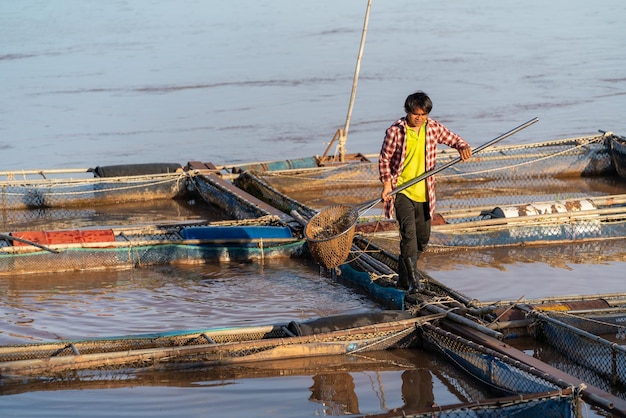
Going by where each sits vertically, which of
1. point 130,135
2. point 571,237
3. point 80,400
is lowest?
point 80,400

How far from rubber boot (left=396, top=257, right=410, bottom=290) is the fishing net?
14.3 inches

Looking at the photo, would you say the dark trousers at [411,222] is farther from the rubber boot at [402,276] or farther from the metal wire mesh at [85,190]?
the metal wire mesh at [85,190]

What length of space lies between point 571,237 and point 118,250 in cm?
384

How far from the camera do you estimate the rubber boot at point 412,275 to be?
21.4 ft

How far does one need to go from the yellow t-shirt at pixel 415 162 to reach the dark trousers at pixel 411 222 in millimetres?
55

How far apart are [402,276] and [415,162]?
0.80m

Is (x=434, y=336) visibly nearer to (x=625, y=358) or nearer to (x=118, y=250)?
(x=625, y=358)

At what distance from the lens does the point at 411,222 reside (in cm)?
643

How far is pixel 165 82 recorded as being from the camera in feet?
60.8

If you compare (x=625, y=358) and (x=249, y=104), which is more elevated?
(x=249, y=104)

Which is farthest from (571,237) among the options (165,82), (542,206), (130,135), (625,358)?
(165,82)

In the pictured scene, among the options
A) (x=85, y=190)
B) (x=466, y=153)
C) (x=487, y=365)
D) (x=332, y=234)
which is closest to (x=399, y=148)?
(x=466, y=153)

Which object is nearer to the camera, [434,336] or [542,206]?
[434,336]

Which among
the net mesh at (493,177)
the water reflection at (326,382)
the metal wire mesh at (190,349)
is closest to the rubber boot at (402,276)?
the metal wire mesh at (190,349)
